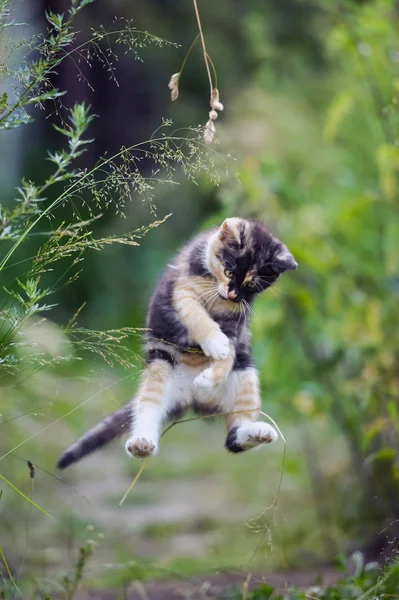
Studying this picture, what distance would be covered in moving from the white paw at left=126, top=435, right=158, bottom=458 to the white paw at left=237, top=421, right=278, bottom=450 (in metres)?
0.16

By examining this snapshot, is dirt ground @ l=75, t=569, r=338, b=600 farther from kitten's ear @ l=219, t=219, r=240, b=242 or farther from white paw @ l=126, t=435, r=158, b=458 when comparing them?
kitten's ear @ l=219, t=219, r=240, b=242

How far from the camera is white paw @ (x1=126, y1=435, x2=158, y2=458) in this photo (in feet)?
4.66

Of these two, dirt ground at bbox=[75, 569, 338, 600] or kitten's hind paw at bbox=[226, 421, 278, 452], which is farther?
dirt ground at bbox=[75, 569, 338, 600]

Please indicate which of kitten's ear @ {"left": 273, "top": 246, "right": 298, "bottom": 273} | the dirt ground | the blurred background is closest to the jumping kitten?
kitten's ear @ {"left": 273, "top": 246, "right": 298, "bottom": 273}

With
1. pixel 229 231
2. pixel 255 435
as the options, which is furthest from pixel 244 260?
pixel 255 435

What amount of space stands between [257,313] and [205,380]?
1.54 metres

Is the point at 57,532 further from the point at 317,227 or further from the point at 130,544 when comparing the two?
the point at 317,227

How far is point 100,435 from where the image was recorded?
5.23 feet

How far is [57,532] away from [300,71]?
4.73m

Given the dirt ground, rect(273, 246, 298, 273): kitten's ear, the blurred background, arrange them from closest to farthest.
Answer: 1. rect(273, 246, 298, 273): kitten's ear
2. the dirt ground
3. the blurred background

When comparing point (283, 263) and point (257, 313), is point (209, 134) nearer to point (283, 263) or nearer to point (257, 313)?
point (283, 263)

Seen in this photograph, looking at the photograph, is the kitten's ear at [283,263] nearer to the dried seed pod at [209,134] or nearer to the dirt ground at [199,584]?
the dried seed pod at [209,134]

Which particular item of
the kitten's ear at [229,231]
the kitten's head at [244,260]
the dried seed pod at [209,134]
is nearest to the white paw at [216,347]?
the kitten's head at [244,260]

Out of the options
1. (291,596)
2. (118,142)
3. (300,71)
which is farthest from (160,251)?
(291,596)
